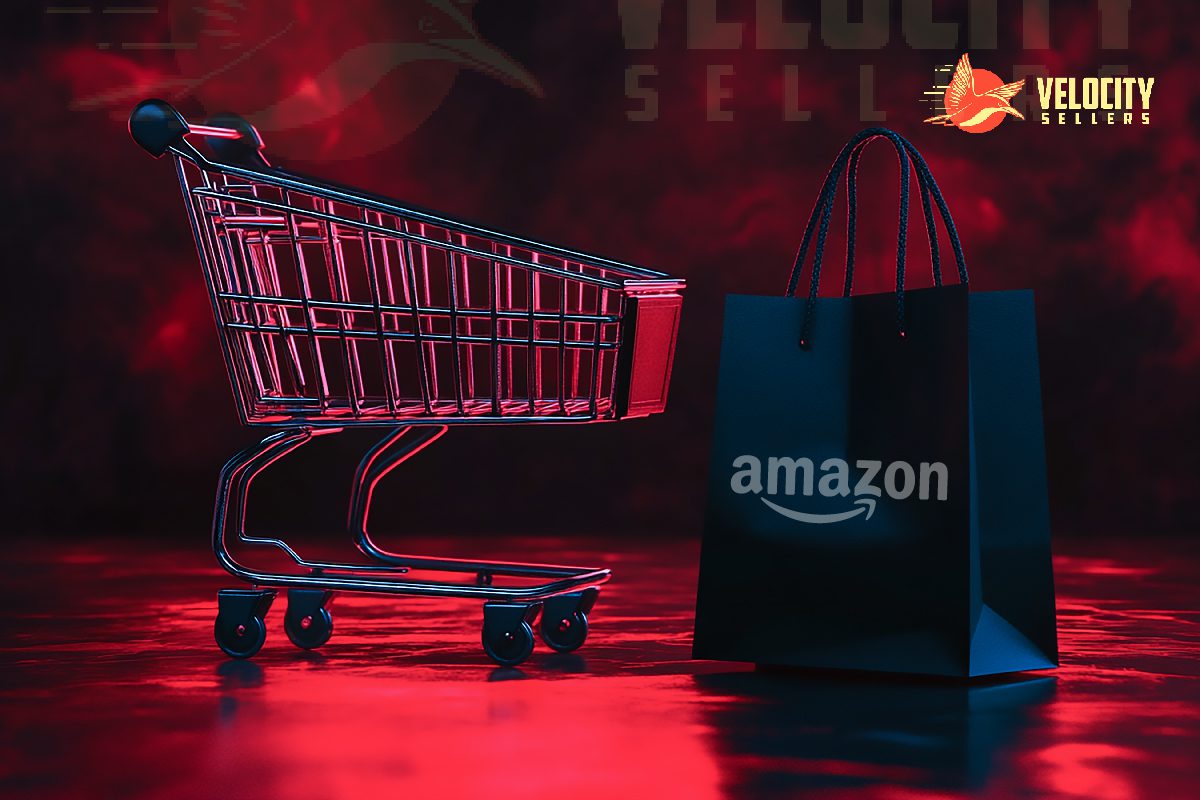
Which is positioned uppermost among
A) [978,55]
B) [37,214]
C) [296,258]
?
[978,55]

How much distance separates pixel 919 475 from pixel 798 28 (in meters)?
3.19

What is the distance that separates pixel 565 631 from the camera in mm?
2975

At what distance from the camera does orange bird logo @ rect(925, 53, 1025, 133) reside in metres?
5.45

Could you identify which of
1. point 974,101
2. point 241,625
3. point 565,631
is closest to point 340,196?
point 241,625

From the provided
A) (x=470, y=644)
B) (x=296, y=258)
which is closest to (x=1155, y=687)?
(x=470, y=644)

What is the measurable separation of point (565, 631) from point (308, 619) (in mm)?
488

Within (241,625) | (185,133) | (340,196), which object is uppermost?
(185,133)

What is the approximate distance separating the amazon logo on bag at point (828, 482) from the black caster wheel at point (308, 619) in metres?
0.84

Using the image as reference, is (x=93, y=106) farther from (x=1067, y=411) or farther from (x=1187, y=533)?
(x=1187, y=533)

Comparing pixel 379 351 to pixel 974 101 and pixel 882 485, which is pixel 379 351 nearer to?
pixel 882 485

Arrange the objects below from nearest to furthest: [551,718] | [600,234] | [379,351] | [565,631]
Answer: [551,718] < [379,351] < [565,631] < [600,234]

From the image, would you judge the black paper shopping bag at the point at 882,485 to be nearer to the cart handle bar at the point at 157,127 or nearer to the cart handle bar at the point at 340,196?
the cart handle bar at the point at 340,196

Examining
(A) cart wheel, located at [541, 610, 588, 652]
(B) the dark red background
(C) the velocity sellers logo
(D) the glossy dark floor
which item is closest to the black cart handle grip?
(D) the glossy dark floor

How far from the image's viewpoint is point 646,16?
17.9 feet
